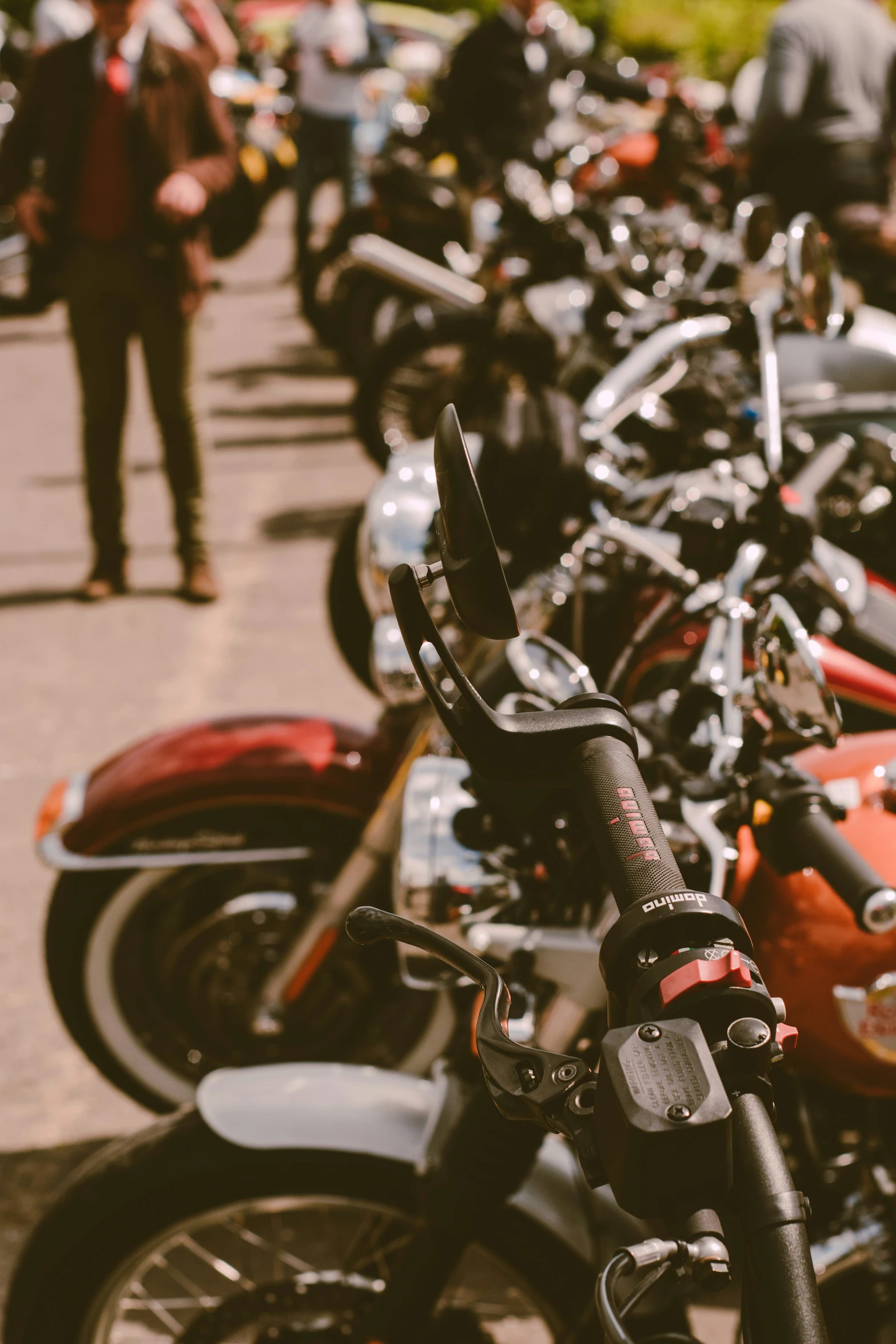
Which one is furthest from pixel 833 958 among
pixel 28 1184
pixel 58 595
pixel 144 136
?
pixel 58 595

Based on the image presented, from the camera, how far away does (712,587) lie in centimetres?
174

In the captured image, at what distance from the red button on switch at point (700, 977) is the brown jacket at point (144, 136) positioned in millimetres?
3564

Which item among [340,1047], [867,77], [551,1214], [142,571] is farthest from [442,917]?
[867,77]

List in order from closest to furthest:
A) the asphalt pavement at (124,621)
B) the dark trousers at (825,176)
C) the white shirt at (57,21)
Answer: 1. the asphalt pavement at (124,621)
2. the dark trousers at (825,176)
3. the white shirt at (57,21)

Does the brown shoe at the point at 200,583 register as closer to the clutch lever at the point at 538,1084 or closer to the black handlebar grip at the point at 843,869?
the black handlebar grip at the point at 843,869

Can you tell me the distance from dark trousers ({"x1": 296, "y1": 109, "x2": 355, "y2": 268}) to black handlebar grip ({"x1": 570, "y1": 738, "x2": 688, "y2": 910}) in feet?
22.5

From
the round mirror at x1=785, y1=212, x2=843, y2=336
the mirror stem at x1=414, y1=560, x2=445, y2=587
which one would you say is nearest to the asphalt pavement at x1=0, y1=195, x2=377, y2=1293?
the round mirror at x1=785, y1=212, x2=843, y2=336

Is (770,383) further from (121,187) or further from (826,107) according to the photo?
(826,107)

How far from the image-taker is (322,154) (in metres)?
7.35

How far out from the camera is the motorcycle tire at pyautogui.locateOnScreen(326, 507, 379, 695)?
10.6 ft

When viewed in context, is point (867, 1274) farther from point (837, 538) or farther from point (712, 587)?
point (837, 538)

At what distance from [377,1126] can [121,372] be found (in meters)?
3.25

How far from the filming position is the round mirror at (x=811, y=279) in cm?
216

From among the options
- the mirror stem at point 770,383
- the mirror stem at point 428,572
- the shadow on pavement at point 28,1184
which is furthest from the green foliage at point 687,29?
the mirror stem at point 428,572
